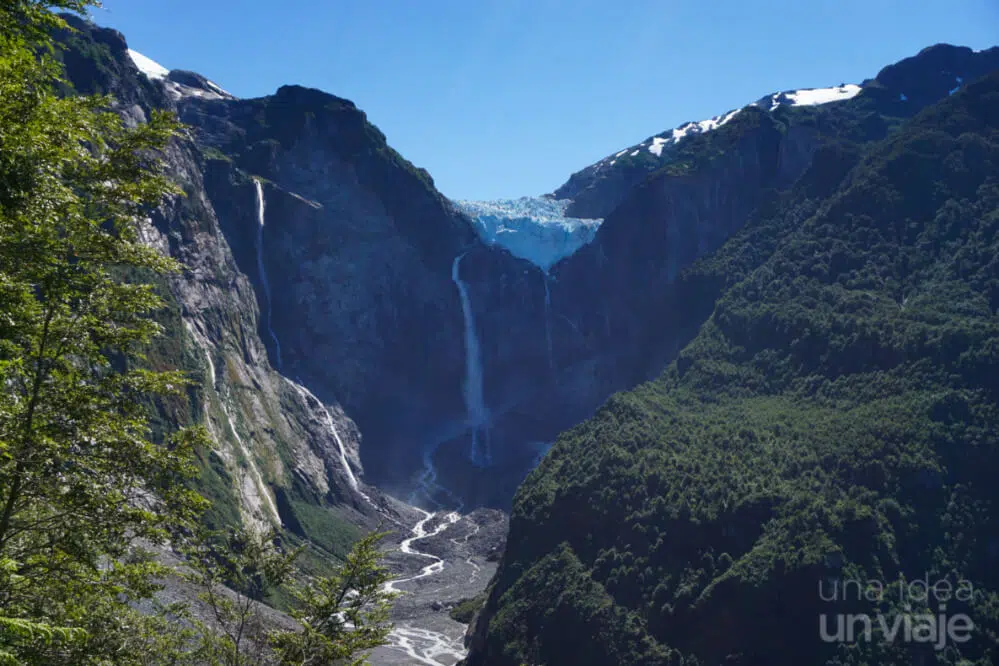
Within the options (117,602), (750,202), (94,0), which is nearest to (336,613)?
(117,602)

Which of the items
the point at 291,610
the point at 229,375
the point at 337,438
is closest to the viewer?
the point at 291,610

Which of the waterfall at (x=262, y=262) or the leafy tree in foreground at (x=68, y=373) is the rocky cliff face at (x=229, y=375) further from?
the leafy tree in foreground at (x=68, y=373)

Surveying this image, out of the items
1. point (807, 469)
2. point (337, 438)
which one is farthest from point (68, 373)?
point (337, 438)

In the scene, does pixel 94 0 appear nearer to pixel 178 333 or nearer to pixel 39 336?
pixel 39 336

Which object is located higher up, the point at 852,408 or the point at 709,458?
the point at 852,408

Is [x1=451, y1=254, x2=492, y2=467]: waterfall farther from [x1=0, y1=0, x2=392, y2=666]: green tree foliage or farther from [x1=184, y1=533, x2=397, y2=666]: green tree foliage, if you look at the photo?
[x1=0, y1=0, x2=392, y2=666]: green tree foliage

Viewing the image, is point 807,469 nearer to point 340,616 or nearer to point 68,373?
point 340,616

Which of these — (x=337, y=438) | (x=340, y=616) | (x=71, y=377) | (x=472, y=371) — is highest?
(x=472, y=371)
